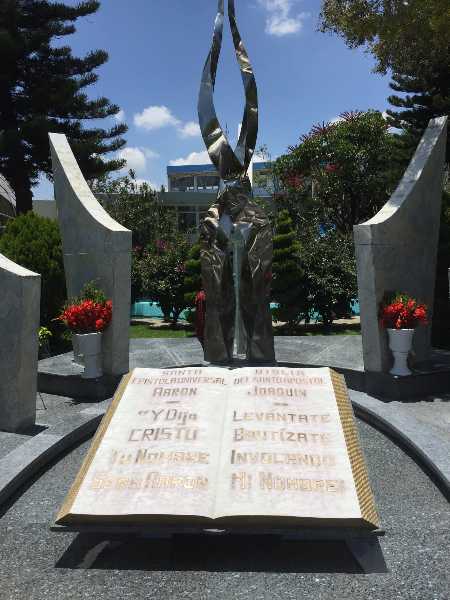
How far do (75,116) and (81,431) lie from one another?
16494mm

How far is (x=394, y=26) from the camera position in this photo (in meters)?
9.35

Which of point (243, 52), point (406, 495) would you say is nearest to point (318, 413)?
point (406, 495)

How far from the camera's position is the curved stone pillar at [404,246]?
672 cm

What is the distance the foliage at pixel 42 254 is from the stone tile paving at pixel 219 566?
7.93 m

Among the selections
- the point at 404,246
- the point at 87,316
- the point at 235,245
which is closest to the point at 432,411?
the point at 404,246

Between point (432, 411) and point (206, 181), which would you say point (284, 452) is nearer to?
point (432, 411)

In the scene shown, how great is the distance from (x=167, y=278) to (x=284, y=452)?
1279 centimetres

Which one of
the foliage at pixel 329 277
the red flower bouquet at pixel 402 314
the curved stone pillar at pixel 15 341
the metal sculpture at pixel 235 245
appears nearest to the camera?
the curved stone pillar at pixel 15 341

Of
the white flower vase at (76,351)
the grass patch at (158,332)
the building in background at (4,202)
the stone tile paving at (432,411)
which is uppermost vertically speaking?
the building in background at (4,202)

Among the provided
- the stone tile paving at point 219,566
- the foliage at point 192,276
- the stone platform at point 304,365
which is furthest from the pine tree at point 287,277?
the stone tile paving at point 219,566

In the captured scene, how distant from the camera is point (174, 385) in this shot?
160 inches

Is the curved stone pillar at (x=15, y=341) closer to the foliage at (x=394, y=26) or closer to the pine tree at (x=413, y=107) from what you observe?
the foliage at (x=394, y=26)

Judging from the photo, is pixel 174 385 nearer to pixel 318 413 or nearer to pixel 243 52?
pixel 318 413

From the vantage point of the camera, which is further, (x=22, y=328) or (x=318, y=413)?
(x=22, y=328)
